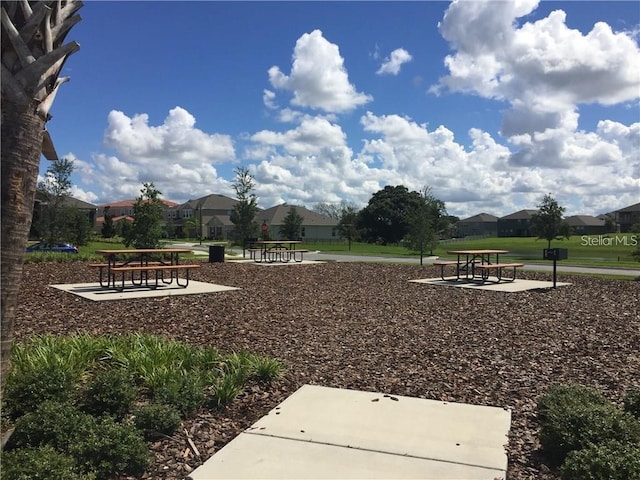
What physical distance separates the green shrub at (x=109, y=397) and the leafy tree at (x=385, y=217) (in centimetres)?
7051

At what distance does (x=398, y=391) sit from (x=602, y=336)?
4.33 metres

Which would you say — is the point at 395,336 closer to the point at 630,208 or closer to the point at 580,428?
the point at 580,428

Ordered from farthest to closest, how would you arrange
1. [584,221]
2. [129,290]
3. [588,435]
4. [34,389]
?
[584,221]
[129,290]
[34,389]
[588,435]

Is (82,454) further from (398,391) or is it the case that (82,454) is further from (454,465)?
(398,391)

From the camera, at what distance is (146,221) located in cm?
2139

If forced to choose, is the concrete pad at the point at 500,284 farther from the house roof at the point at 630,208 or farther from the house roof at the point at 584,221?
the house roof at the point at 584,221

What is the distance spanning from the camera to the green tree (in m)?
21.3

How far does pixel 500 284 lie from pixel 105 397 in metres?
12.7

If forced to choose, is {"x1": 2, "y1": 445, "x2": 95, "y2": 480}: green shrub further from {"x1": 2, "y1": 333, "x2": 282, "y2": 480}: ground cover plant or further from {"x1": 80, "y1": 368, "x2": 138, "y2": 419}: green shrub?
{"x1": 80, "y1": 368, "x2": 138, "y2": 419}: green shrub

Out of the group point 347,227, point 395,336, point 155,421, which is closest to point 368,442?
point 155,421

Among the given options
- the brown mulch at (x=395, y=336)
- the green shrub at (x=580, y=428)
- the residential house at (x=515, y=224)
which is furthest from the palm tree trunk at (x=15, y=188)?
the residential house at (x=515, y=224)

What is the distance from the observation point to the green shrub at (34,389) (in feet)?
13.0

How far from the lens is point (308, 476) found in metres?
3.28

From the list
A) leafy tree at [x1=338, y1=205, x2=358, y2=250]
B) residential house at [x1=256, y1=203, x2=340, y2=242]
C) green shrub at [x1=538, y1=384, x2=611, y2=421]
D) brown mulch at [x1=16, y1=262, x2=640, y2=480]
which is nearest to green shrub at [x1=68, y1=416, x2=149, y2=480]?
brown mulch at [x1=16, y1=262, x2=640, y2=480]
